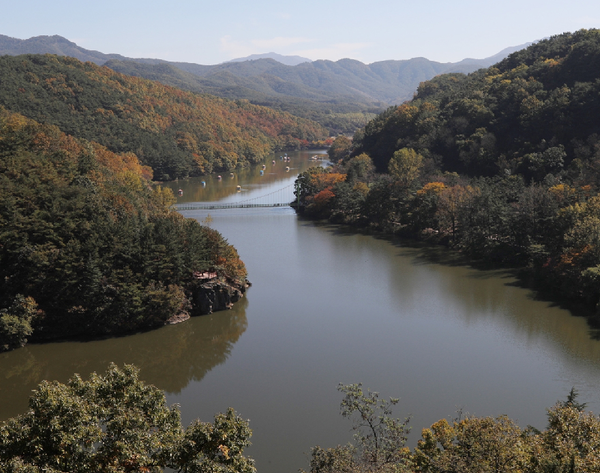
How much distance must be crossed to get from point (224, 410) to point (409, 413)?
630cm

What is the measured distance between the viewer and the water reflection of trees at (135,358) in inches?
825

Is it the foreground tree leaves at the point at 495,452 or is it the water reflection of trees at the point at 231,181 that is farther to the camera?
the water reflection of trees at the point at 231,181

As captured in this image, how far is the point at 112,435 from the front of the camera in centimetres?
1030

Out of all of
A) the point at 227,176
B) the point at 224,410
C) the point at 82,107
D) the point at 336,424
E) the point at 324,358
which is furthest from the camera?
the point at 227,176

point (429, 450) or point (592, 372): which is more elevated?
point (429, 450)

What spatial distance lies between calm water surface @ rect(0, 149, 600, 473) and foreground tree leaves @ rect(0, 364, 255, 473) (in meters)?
5.15

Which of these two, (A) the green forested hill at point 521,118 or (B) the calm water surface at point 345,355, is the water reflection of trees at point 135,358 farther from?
(A) the green forested hill at point 521,118

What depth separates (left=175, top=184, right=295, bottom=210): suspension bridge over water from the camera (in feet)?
178

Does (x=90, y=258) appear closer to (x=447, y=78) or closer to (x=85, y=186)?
(x=85, y=186)

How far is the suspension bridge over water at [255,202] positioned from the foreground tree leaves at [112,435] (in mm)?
42117

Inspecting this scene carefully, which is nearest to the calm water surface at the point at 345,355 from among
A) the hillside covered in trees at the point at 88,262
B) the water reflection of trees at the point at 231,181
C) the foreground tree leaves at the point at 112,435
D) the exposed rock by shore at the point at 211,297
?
the exposed rock by shore at the point at 211,297

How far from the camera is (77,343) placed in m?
23.8

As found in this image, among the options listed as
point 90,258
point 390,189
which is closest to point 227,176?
point 390,189

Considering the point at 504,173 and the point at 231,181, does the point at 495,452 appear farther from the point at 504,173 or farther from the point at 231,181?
the point at 231,181
